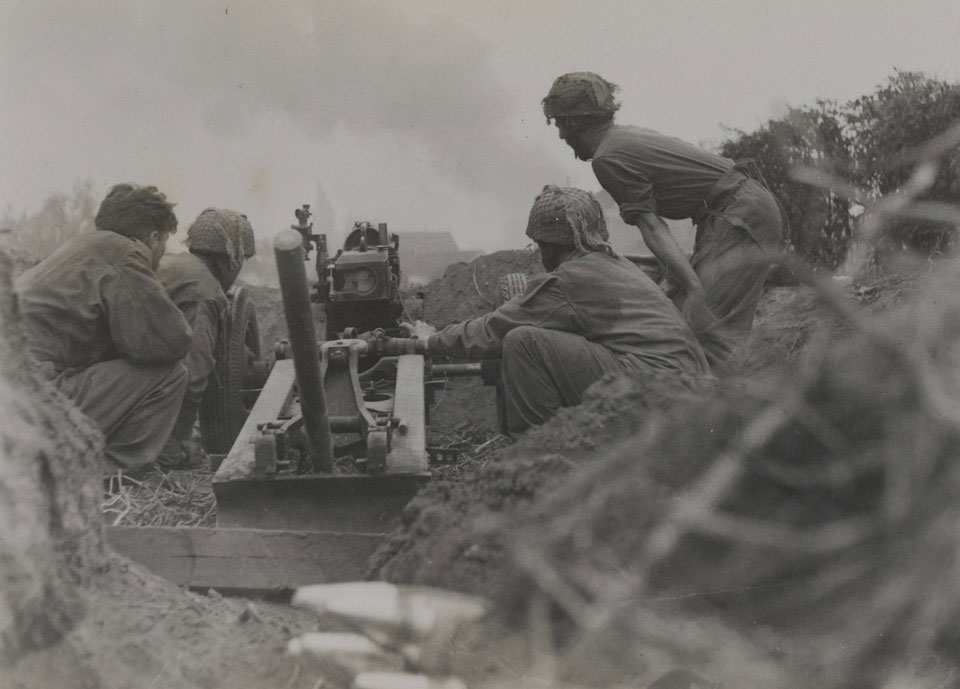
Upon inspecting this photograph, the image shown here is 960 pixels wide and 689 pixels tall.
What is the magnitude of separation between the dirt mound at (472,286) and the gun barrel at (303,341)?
17.5 feet

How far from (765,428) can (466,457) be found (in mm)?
3308

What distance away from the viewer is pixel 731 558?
1.91m

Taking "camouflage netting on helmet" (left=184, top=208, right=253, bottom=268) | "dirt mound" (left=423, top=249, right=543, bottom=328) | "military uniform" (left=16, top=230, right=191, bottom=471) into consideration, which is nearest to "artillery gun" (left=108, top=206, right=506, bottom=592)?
"camouflage netting on helmet" (left=184, top=208, right=253, bottom=268)

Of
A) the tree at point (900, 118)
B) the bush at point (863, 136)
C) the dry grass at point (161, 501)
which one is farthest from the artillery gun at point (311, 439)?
the tree at point (900, 118)

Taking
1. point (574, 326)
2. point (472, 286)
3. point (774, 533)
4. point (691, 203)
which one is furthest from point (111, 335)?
point (472, 286)

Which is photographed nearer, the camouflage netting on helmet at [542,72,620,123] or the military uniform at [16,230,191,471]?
the military uniform at [16,230,191,471]

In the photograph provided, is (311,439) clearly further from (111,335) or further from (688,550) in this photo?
(688,550)

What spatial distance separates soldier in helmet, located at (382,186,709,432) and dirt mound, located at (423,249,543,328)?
14.9ft

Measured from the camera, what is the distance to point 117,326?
461cm

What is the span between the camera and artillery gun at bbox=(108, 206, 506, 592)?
2955 mm

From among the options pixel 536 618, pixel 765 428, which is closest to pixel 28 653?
pixel 536 618

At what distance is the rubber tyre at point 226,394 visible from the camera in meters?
5.76

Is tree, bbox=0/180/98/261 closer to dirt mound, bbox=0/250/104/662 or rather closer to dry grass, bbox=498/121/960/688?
dirt mound, bbox=0/250/104/662

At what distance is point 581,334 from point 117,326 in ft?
7.71
